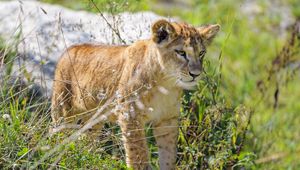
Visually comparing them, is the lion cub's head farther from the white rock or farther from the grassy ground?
the white rock

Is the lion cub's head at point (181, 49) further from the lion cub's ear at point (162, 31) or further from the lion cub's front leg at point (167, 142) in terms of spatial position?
the lion cub's front leg at point (167, 142)

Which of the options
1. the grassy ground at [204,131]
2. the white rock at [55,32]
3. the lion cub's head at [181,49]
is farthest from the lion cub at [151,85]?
the white rock at [55,32]

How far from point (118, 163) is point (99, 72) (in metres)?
0.97

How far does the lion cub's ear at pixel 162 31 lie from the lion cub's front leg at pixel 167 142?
0.58m

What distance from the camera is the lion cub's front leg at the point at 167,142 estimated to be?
6.15m

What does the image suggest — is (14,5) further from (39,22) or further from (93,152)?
(93,152)

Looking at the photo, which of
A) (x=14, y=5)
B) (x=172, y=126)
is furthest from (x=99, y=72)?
(x=14, y=5)

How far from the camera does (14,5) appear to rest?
8.61 meters

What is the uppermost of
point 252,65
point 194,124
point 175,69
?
point 175,69

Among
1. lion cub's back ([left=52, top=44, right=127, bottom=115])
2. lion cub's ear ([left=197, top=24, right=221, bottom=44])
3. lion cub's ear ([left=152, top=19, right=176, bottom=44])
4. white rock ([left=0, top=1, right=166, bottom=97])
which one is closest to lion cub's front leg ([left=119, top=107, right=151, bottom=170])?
lion cub's back ([left=52, top=44, right=127, bottom=115])

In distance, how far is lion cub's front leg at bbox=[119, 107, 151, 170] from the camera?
5.95m

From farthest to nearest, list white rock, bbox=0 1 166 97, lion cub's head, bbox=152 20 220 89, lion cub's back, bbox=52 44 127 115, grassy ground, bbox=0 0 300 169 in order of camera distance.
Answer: white rock, bbox=0 1 166 97
lion cub's back, bbox=52 44 127 115
lion cub's head, bbox=152 20 220 89
grassy ground, bbox=0 0 300 169

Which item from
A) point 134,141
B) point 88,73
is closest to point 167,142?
point 134,141

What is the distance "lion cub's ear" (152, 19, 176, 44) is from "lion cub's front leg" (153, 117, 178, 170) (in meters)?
0.58
